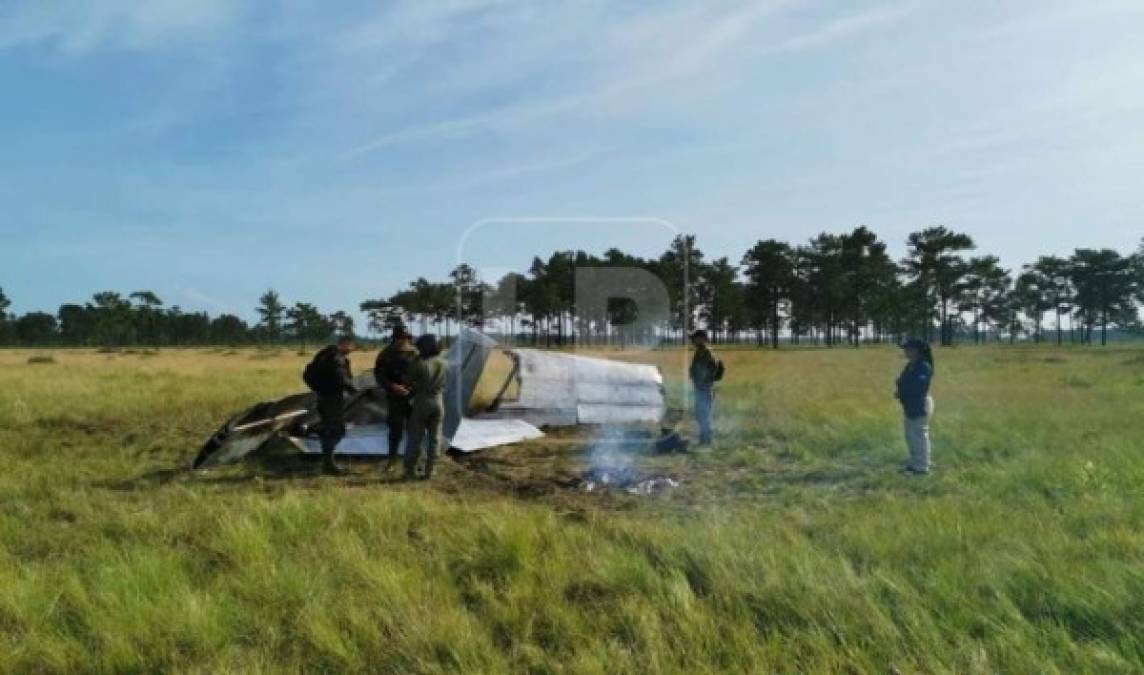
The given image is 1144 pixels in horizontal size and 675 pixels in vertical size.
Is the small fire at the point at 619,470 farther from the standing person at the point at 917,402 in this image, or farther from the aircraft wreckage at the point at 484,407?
the standing person at the point at 917,402

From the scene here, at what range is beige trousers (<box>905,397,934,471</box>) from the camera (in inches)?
328

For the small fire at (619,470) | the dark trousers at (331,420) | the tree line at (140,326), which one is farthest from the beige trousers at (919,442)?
the tree line at (140,326)

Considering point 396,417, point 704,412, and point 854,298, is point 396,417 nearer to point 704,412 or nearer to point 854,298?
point 704,412

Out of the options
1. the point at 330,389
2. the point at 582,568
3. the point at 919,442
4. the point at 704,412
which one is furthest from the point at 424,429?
the point at 919,442

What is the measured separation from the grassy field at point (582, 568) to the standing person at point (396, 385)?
815 mm

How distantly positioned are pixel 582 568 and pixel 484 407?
927 centimetres

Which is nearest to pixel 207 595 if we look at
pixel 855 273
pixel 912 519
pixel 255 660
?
pixel 255 660

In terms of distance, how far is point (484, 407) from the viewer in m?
13.9

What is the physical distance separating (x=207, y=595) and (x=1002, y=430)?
10.1m

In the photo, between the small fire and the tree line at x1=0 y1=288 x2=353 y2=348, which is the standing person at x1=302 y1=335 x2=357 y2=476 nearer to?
the small fire

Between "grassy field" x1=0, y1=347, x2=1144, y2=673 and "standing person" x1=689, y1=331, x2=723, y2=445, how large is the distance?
1555 millimetres

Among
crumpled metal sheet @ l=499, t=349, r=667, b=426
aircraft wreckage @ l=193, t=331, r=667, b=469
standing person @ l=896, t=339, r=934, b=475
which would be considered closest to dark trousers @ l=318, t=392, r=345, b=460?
aircraft wreckage @ l=193, t=331, r=667, b=469

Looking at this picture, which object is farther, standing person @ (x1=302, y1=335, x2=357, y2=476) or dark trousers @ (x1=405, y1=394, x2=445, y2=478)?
standing person @ (x1=302, y1=335, x2=357, y2=476)

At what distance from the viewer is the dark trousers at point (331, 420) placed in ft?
29.3
